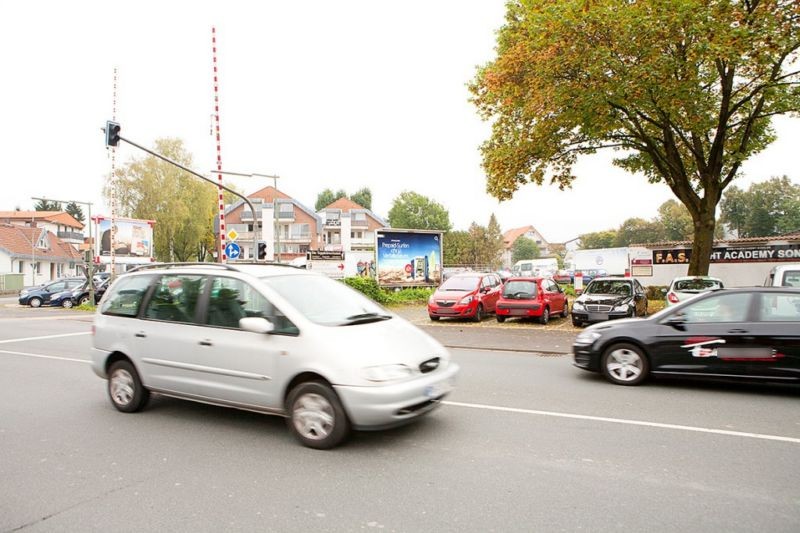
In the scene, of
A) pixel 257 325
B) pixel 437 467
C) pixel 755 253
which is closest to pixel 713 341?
pixel 437 467

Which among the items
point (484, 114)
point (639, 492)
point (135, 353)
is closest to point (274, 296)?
point (135, 353)

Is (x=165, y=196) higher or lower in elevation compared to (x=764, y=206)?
lower

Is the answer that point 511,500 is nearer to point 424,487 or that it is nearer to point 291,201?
point 424,487

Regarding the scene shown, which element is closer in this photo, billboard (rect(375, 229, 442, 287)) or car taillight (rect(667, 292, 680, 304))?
car taillight (rect(667, 292, 680, 304))

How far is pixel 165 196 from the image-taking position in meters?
47.0

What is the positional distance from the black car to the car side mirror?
5.15 m

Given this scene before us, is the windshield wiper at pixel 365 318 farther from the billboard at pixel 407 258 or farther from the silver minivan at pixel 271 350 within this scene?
the billboard at pixel 407 258

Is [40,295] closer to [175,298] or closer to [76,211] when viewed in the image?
[175,298]

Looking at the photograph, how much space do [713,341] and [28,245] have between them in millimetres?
67358

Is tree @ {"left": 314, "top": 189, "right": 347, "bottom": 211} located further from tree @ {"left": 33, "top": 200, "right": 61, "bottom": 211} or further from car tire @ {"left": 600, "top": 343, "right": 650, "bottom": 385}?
car tire @ {"left": 600, "top": 343, "right": 650, "bottom": 385}

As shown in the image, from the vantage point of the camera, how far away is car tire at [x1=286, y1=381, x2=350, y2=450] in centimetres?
465

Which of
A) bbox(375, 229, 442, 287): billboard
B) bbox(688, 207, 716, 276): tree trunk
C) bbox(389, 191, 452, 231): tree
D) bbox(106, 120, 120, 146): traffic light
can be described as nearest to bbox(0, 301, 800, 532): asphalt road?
bbox(106, 120, 120, 146): traffic light

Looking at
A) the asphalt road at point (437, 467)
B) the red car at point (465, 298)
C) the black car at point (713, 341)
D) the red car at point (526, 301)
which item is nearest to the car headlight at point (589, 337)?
the black car at point (713, 341)

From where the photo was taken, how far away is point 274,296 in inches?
204
